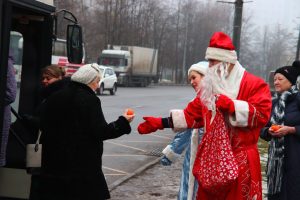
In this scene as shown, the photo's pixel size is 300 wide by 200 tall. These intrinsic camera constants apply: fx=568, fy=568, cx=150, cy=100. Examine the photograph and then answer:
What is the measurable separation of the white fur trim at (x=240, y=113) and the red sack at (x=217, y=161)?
0.32 feet

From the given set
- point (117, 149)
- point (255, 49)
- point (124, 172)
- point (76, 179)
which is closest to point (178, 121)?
point (76, 179)

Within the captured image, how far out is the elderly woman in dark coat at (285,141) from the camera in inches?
206

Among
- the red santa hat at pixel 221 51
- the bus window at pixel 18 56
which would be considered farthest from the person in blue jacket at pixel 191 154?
the bus window at pixel 18 56

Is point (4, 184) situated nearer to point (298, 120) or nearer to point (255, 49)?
point (298, 120)

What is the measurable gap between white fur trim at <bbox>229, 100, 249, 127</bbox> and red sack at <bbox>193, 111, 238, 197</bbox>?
0.10 meters

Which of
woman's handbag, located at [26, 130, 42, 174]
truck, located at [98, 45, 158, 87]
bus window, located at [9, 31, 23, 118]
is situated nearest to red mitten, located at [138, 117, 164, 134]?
woman's handbag, located at [26, 130, 42, 174]

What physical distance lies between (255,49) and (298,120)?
11619 cm

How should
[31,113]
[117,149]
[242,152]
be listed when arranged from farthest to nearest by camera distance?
[117,149], [31,113], [242,152]

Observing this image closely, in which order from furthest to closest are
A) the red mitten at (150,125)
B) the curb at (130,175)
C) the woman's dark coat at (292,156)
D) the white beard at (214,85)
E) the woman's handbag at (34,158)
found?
1. the curb at (130,175)
2. the woman's dark coat at (292,156)
3. the woman's handbag at (34,158)
4. the red mitten at (150,125)
5. the white beard at (214,85)

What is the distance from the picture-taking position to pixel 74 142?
4.24 m

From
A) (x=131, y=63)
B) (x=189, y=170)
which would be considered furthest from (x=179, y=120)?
(x=131, y=63)

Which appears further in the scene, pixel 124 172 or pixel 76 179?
pixel 124 172

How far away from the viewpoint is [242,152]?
4008mm

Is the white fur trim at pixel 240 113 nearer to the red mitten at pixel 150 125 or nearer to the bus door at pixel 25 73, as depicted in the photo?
the red mitten at pixel 150 125
